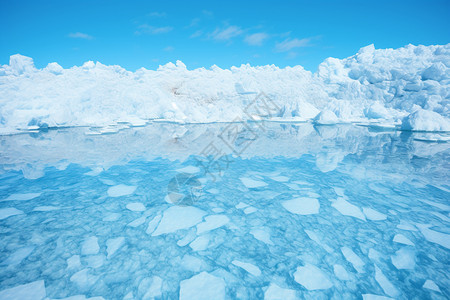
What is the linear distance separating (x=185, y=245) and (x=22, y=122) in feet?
57.0

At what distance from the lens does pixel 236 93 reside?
2292cm

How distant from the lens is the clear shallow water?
163 cm

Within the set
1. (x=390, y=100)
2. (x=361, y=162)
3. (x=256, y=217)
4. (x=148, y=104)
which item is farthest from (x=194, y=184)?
(x=390, y=100)

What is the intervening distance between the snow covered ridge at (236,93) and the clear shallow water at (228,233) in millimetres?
11519

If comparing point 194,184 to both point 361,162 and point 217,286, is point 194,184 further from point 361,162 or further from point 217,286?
point 361,162

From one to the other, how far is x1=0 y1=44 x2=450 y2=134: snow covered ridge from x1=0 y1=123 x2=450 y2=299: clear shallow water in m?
11.5

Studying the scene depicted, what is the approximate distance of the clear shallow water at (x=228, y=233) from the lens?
1629 millimetres

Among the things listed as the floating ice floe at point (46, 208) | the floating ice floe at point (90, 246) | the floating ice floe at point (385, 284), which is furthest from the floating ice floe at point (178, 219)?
the floating ice floe at point (385, 284)

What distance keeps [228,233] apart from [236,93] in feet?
71.9

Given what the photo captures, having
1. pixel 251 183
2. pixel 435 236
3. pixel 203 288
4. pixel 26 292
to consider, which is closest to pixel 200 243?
pixel 203 288

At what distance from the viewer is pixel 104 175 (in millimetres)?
4125

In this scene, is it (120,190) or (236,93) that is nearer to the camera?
(120,190)

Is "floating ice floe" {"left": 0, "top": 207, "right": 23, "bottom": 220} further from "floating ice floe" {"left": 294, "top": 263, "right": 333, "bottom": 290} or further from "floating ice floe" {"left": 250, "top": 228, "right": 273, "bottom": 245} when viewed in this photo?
"floating ice floe" {"left": 294, "top": 263, "right": 333, "bottom": 290}

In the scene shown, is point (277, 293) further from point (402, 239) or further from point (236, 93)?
point (236, 93)
